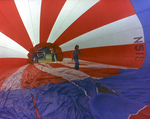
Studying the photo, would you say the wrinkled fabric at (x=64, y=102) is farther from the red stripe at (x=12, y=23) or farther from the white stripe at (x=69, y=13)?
the white stripe at (x=69, y=13)

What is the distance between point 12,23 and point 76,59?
5.06 feet

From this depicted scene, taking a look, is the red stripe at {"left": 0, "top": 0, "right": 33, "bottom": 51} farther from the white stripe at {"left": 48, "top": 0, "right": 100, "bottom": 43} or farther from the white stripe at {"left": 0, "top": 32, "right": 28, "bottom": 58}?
the white stripe at {"left": 48, "top": 0, "right": 100, "bottom": 43}

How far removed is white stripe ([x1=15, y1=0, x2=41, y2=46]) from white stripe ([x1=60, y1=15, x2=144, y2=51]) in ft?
3.53

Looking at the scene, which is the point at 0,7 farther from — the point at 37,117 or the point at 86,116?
the point at 86,116

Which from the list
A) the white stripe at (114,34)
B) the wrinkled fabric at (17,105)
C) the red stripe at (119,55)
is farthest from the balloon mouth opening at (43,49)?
the wrinkled fabric at (17,105)

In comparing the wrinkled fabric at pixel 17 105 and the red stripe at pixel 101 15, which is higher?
the red stripe at pixel 101 15

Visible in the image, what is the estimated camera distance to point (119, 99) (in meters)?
0.93

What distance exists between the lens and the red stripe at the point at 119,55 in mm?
1832

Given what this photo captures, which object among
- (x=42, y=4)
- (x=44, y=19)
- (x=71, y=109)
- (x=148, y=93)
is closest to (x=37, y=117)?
(x=71, y=109)

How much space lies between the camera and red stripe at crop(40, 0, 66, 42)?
5.62 ft

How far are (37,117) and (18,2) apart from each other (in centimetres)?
172

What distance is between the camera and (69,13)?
200 cm

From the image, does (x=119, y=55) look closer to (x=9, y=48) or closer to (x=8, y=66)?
(x=9, y=48)

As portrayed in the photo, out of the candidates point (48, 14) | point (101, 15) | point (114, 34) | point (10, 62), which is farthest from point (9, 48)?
point (114, 34)
